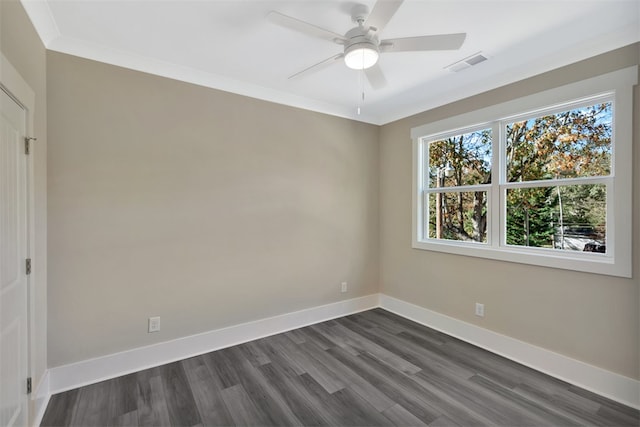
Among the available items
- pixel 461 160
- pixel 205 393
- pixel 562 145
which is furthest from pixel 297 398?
pixel 562 145

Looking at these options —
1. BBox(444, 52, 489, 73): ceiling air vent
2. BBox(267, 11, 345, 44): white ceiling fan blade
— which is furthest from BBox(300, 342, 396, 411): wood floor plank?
BBox(444, 52, 489, 73): ceiling air vent

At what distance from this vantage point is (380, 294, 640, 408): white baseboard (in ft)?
7.00

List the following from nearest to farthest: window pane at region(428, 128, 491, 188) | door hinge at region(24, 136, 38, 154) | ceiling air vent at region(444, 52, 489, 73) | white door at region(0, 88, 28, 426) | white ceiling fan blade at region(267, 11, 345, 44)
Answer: white door at region(0, 88, 28, 426)
white ceiling fan blade at region(267, 11, 345, 44)
door hinge at region(24, 136, 38, 154)
ceiling air vent at region(444, 52, 489, 73)
window pane at region(428, 128, 491, 188)

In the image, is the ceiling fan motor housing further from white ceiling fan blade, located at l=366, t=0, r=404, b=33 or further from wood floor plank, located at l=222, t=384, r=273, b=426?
wood floor plank, located at l=222, t=384, r=273, b=426

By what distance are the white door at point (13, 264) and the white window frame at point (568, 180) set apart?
355 centimetres

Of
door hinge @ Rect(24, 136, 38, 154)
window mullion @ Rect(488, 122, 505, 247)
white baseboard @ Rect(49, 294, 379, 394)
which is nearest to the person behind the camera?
door hinge @ Rect(24, 136, 38, 154)

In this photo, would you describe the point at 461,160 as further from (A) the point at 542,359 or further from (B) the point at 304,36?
(B) the point at 304,36

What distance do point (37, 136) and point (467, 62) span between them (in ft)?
11.2

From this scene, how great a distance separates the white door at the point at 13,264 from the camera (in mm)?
1477

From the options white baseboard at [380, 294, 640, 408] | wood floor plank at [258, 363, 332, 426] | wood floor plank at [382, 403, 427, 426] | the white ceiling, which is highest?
the white ceiling

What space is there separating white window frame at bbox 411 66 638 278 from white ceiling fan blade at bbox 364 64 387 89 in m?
1.35

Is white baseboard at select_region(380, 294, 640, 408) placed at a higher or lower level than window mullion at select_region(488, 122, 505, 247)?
lower

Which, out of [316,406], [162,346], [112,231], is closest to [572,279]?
[316,406]

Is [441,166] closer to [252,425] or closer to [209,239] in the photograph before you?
[209,239]
